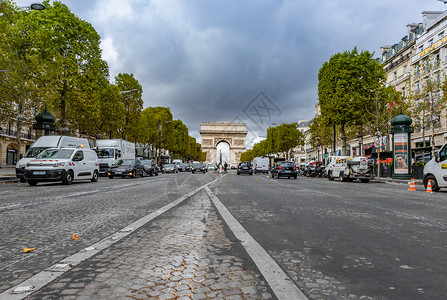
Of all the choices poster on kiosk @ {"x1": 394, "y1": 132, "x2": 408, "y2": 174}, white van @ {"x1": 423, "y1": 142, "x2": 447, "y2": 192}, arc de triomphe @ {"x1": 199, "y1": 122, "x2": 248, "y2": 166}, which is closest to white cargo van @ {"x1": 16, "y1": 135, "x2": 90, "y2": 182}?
white van @ {"x1": 423, "y1": 142, "x2": 447, "y2": 192}

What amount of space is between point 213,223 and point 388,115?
33.3 m

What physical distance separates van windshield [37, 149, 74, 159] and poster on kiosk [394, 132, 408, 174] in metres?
21.4

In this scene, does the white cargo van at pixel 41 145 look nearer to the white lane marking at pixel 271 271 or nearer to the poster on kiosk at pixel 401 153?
the white lane marking at pixel 271 271

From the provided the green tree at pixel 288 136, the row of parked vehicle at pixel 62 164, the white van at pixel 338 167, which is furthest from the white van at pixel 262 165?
the green tree at pixel 288 136

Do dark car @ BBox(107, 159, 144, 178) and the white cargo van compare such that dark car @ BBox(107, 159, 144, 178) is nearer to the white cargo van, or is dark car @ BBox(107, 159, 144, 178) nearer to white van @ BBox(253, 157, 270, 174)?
the white cargo van

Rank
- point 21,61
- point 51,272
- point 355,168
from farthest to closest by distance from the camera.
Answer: point 21,61
point 355,168
point 51,272

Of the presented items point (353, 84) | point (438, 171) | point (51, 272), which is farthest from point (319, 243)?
point (353, 84)

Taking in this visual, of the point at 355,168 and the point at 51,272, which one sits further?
the point at 355,168

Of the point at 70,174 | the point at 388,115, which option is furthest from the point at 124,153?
the point at 388,115

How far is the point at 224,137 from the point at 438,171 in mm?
93270

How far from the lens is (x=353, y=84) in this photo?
103 ft

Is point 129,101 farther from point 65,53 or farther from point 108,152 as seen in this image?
point 65,53

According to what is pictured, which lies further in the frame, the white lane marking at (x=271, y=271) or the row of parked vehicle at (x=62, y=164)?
the row of parked vehicle at (x=62, y=164)

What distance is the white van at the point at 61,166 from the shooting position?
14.3 meters
